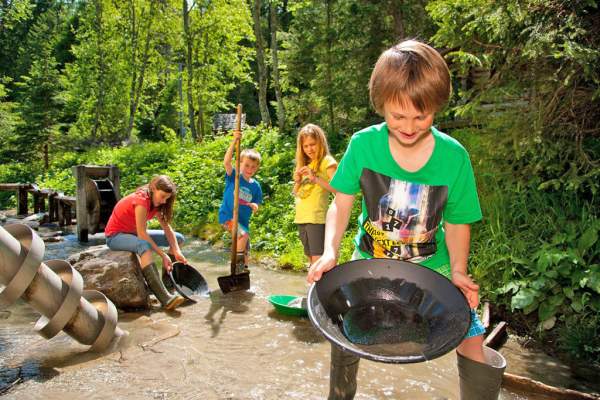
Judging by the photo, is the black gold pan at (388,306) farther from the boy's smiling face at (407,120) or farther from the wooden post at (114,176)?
the wooden post at (114,176)

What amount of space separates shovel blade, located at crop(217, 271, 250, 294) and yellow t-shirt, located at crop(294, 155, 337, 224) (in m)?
0.94

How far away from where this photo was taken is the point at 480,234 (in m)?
5.40

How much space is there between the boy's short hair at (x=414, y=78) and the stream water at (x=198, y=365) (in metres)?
2.01

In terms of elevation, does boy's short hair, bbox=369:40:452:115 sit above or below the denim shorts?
above

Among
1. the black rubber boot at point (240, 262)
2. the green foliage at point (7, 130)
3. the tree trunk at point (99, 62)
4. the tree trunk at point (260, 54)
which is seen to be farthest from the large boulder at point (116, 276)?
the tree trunk at point (99, 62)

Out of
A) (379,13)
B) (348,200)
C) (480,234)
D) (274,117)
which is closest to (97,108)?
(274,117)

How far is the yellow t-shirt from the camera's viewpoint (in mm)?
5141

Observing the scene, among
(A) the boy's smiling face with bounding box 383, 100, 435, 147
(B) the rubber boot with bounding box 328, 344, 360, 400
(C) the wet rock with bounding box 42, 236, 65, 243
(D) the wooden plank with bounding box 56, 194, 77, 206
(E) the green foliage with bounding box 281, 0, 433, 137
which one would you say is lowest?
(C) the wet rock with bounding box 42, 236, 65, 243

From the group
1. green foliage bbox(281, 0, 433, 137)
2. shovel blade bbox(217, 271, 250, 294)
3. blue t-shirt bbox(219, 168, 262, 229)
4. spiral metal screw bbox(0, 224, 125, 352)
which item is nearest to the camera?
spiral metal screw bbox(0, 224, 125, 352)

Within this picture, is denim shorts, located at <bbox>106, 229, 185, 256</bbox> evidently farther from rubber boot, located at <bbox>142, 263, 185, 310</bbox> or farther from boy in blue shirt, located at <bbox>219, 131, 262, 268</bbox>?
boy in blue shirt, located at <bbox>219, 131, 262, 268</bbox>

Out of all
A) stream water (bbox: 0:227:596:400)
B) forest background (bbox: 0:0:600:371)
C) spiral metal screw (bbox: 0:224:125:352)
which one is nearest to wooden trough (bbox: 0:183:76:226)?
forest background (bbox: 0:0:600:371)

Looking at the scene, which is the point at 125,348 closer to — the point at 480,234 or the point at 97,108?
the point at 480,234

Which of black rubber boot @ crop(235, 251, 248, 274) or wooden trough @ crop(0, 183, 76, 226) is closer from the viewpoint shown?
black rubber boot @ crop(235, 251, 248, 274)

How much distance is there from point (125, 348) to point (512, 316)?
3222 millimetres
